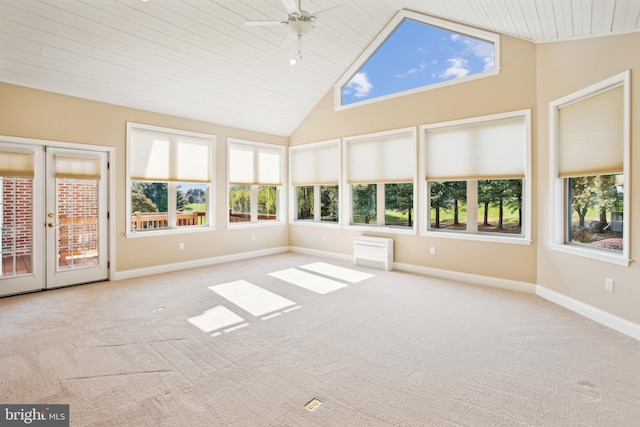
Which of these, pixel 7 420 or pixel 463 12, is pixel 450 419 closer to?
pixel 7 420

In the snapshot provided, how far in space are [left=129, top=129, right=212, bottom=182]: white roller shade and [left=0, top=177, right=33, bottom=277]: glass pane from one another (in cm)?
138

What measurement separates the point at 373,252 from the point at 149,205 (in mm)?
4152

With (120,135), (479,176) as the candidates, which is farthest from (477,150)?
(120,135)

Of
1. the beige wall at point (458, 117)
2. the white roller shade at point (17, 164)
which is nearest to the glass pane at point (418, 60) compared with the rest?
the beige wall at point (458, 117)

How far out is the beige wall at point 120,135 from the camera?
4273 millimetres

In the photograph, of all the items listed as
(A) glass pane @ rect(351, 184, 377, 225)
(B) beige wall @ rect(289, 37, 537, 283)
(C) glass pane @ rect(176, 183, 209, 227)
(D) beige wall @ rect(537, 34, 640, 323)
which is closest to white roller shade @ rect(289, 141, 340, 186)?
(B) beige wall @ rect(289, 37, 537, 283)

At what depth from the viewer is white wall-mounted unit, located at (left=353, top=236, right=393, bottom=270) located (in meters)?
5.71

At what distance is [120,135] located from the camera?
5.10 metres

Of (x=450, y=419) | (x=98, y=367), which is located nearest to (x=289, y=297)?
(x=98, y=367)

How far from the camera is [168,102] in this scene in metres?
5.35

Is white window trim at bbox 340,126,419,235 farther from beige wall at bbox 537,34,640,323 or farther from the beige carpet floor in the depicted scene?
beige wall at bbox 537,34,640,323

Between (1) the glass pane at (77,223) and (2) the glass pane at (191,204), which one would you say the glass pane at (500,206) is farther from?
(1) the glass pane at (77,223)

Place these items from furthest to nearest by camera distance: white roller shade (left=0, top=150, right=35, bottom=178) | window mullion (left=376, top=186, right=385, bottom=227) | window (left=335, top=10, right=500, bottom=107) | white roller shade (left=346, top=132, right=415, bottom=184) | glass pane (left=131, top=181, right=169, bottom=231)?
window mullion (left=376, top=186, right=385, bottom=227)
white roller shade (left=346, top=132, right=415, bottom=184)
glass pane (left=131, top=181, right=169, bottom=231)
window (left=335, top=10, right=500, bottom=107)
white roller shade (left=0, top=150, right=35, bottom=178)

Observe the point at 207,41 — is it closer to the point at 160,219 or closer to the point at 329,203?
the point at 160,219
